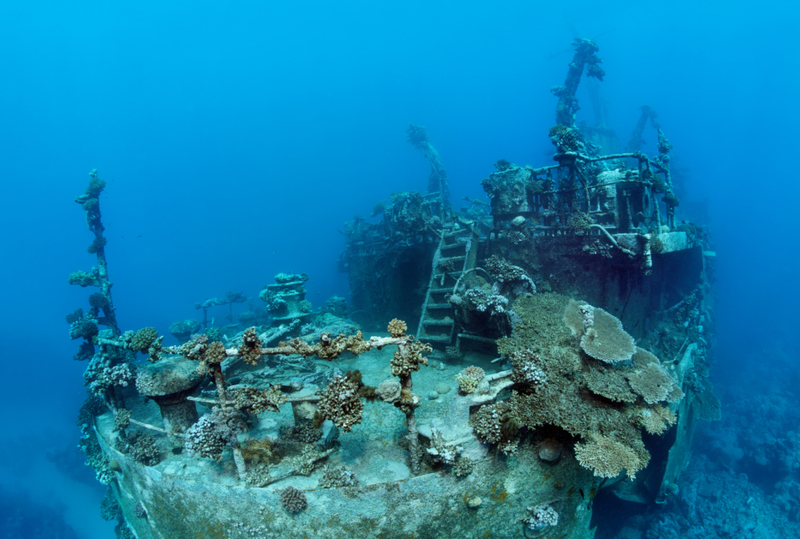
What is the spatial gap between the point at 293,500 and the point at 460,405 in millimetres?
3753

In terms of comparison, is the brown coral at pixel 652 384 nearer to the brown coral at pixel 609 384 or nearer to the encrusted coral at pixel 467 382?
the brown coral at pixel 609 384

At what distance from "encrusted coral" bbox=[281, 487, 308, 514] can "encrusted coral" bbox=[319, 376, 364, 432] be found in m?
1.55

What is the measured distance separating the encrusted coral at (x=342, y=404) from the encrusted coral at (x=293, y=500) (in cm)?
155

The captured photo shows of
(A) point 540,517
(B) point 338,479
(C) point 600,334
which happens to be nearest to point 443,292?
(C) point 600,334

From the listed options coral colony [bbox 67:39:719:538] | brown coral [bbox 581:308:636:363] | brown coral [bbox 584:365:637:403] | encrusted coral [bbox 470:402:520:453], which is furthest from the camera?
brown coral [bbox 581:308:636:363]

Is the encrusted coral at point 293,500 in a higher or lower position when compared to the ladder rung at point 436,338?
lower

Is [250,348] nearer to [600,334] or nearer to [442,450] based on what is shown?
[442,450]

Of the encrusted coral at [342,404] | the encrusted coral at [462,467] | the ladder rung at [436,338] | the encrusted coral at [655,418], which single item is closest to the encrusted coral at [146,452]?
the encrusted coral at [342,404]

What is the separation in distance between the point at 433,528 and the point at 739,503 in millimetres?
18904

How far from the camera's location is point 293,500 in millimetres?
6977

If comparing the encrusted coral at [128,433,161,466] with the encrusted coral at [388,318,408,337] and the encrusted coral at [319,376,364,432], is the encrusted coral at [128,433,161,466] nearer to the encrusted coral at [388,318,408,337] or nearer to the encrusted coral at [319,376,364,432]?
the encrusted coral at [319,376,364,432]

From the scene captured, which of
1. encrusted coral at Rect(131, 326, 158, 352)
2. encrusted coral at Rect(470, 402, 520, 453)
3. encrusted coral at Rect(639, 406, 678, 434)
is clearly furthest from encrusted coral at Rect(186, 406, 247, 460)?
encrusted coral at Rect(639, 406, 678, 434)

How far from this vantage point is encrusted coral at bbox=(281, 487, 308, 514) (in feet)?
22.9

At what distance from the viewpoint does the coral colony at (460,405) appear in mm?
7176
